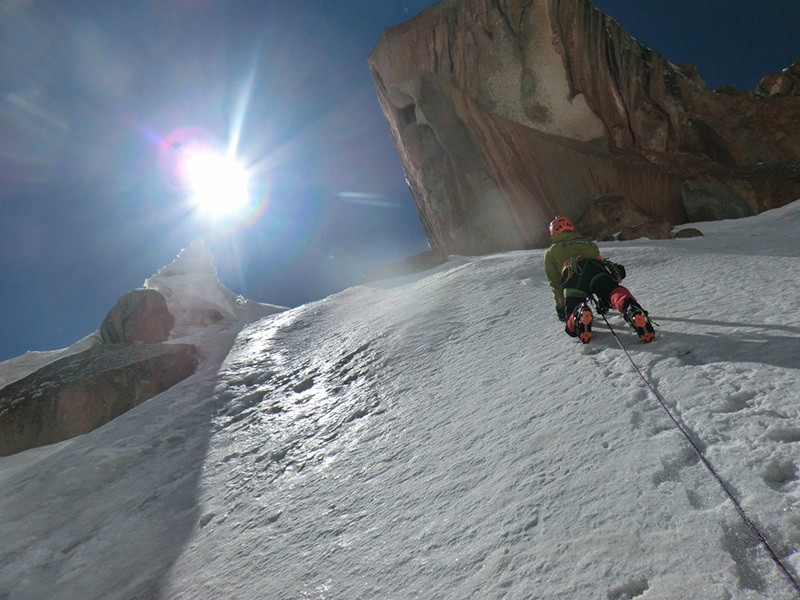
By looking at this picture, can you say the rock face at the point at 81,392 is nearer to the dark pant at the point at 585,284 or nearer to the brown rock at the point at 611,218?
the dark pant at the point at 585,284

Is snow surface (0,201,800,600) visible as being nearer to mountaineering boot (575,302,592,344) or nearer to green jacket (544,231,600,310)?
mountaineering boot (575,302,592,344)

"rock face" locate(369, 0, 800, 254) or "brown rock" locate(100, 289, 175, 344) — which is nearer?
"brown rock" locate(100, 289, 175, 344)

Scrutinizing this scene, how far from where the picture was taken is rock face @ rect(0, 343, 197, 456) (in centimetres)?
1016

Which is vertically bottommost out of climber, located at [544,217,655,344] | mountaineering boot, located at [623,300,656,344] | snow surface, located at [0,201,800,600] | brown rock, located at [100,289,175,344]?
snow surface, located at [0,201,800,600]

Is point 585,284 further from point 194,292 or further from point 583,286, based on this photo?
point 194,292

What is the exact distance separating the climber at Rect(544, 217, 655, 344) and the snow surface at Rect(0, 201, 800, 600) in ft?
0.69

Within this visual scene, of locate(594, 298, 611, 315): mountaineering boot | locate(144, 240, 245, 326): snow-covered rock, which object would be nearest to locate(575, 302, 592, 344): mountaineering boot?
locate(594, 298, 611, 315): mountaineering boot

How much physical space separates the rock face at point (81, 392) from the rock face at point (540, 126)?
14.0 m

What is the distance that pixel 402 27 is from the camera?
2242 cm

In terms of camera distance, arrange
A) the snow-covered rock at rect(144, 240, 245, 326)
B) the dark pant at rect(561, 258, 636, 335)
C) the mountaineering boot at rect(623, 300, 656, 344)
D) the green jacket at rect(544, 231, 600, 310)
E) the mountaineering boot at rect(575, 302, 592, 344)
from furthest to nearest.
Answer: the snow-covered rock at rect(144, 240, 245, 326), the green jacket at rect(544, 231, 600, 310), the dark pant at rect(561, 258, 636, 335), the mountaineering boot at rect(575, 302, 592, 344), the mountaineering boot at rect(623, 300, 656, 344)

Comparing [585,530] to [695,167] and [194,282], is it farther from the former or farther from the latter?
[695,167]

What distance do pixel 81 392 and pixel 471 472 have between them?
10781 mm

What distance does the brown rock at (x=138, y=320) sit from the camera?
15062 millimetres

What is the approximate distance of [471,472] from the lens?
3342 mm
